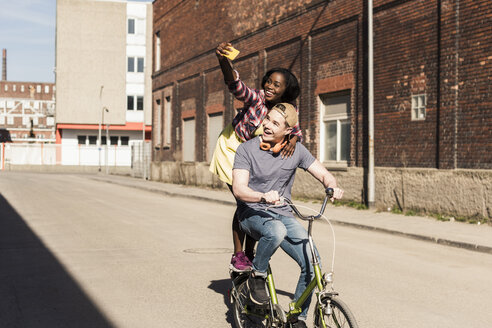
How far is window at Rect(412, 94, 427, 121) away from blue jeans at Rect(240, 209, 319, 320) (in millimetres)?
11305

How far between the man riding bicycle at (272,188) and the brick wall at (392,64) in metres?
9.82

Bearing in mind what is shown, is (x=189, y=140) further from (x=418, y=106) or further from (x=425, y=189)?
(x=425, y=189)

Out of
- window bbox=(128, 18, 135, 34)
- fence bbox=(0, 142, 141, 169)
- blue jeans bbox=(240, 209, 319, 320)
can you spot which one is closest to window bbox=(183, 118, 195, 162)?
blue jeans bbox=(240, 209, 319, 320)

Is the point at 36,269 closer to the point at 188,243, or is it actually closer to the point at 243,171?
the point at 188,243

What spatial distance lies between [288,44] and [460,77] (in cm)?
822

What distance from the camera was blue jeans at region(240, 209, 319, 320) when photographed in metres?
4.08

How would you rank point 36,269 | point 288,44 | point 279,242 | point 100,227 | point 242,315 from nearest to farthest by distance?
1. point 279,242
2. point 242,315
3. point 36,269
4. point 100,227
5. point 288,44

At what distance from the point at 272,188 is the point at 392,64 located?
12267mm

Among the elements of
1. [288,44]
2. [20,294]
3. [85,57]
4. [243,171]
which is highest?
[85,57]

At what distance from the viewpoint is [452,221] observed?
13.3m

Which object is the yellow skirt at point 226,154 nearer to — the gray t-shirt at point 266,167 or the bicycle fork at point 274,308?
the gray t-shirt at point 266,167

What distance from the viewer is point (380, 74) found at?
16297 mm

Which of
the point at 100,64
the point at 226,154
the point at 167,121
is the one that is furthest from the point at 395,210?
the point at 100,64

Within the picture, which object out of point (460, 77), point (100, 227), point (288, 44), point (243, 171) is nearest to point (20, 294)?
point (243, 171)
